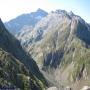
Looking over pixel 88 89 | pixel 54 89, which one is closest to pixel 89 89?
pixel 88 89

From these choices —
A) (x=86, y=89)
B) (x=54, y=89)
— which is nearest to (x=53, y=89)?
(x=54, y=89)

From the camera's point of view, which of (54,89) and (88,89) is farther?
(54,89)

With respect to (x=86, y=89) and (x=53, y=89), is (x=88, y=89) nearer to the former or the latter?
(x=86, y=89)

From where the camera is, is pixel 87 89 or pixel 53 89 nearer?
pixel 87 89

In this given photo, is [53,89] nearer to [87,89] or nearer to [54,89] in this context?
[54,89]

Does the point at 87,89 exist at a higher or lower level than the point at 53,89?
higher

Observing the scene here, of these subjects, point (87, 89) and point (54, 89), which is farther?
point (54, 89)

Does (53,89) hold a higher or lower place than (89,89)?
lower

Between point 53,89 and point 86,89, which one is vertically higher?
point 86,89
